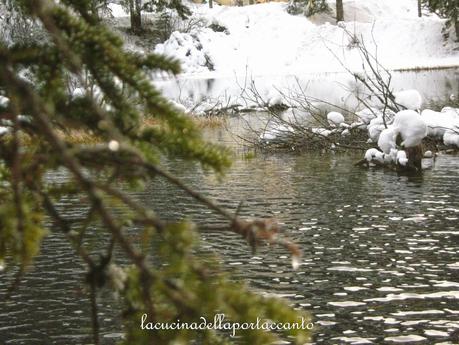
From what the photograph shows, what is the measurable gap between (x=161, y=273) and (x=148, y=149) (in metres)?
0.45

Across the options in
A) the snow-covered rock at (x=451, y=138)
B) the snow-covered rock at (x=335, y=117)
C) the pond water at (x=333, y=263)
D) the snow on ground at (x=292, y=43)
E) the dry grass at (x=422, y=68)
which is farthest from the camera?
the snow on ground at (x=292, y=43)

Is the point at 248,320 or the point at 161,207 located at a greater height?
the point at 248,320

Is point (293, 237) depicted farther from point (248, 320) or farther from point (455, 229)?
point (248, 320)

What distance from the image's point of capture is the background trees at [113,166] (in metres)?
1.29

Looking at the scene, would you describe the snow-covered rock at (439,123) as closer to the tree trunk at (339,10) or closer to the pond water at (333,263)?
the pond water at (333,263)

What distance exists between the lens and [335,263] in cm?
757

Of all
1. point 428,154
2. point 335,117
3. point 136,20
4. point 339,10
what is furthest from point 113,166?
point 339,10

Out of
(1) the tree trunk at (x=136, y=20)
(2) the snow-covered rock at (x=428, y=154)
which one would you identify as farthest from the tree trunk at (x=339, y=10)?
(2) the snow-covered rock at (x=428, y=154)

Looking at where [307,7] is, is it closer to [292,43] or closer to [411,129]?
[292,43]

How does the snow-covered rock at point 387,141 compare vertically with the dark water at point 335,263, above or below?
above

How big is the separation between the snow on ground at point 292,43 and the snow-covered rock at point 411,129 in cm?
3440

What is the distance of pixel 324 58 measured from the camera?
53.8 meters

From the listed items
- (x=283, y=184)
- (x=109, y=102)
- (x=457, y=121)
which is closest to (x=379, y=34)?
(x=457, y=121)

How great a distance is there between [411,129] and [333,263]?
7779 millimetres
